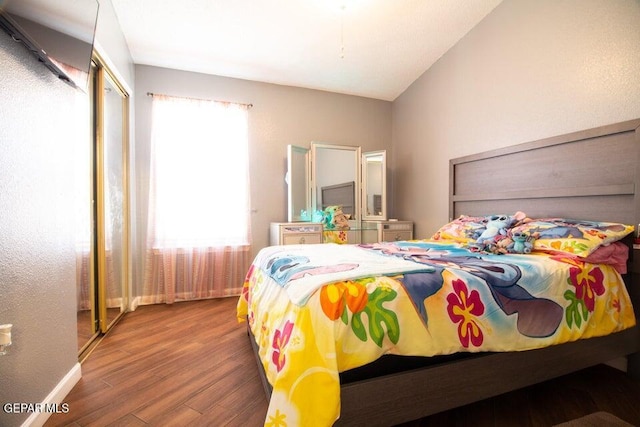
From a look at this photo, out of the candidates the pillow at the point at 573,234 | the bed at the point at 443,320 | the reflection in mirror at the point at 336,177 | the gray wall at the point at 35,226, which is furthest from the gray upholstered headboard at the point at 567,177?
the gray wall at the point at 35,226

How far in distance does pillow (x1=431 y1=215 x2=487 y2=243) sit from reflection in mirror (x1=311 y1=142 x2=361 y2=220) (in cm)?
138

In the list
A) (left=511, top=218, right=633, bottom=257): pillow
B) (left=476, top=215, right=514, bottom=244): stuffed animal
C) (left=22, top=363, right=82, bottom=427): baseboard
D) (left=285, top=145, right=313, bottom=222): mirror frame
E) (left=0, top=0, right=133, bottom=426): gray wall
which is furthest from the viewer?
(left=285, top=145, right=313, bottom=222): mirror frame

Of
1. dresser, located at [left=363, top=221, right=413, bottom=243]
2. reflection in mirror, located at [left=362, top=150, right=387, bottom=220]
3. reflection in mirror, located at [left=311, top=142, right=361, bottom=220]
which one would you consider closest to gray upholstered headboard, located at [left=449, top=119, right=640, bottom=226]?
dresser, located at [left=363, top=221, right=413, bottom=243]

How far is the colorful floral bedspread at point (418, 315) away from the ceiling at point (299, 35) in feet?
6.99

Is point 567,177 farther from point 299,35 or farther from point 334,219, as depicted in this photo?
point 299,35

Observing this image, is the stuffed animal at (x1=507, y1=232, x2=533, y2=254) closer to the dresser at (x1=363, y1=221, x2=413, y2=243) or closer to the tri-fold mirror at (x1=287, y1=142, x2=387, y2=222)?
the dresser at (x1=363, y1=221, x2=413, y2=243)

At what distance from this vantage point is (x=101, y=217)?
7.07 feet

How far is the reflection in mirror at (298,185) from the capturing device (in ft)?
11.4

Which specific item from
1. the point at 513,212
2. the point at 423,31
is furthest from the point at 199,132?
the point at 513,212

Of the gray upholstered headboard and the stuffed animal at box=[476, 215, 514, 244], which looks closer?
the gray upholstered headboard

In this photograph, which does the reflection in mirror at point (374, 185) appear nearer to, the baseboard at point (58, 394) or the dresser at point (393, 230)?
the dresser at point (393, 230)

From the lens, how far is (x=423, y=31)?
8.72ft

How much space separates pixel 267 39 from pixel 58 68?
73.2 inches

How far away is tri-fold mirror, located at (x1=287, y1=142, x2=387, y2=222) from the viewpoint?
3.54 meters
